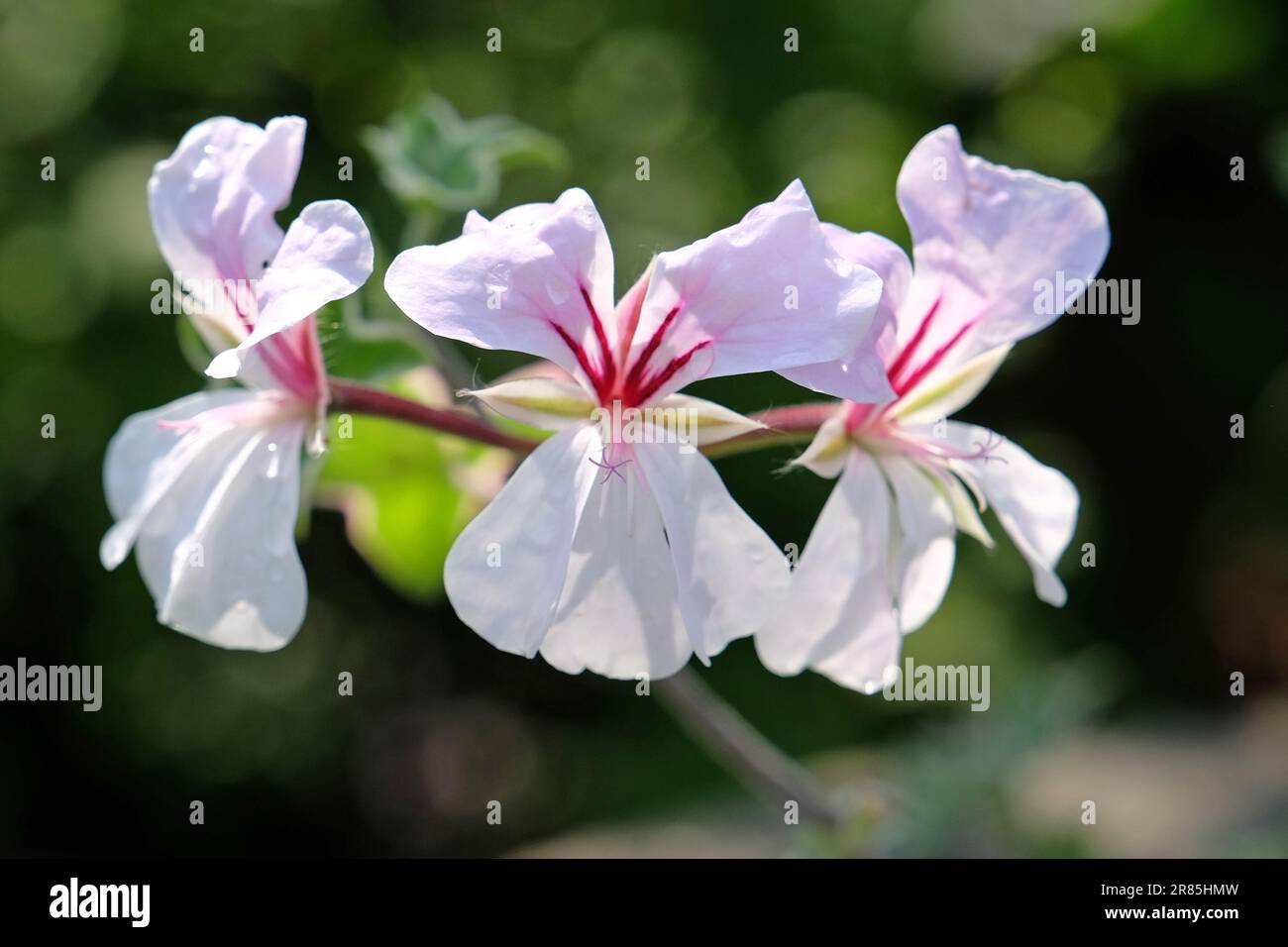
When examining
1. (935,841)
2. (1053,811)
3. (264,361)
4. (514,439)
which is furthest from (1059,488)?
(1053,811)

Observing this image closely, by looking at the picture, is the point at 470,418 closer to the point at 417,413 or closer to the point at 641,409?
the point at 417,413

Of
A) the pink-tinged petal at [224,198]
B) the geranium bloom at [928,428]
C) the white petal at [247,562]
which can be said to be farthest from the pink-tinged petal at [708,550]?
the pink-tinged petal at [224,198]

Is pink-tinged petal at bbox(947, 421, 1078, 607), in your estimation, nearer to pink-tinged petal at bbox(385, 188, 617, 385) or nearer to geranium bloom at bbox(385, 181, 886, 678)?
geranium bloom at bbox(385, 181, 886, 678)

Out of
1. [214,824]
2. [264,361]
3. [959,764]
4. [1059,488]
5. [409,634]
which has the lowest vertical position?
[214,824]

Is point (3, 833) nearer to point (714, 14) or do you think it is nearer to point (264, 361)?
point (264, 361)

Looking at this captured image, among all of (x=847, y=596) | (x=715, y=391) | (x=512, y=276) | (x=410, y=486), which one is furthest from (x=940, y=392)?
(x=715, y=391)
